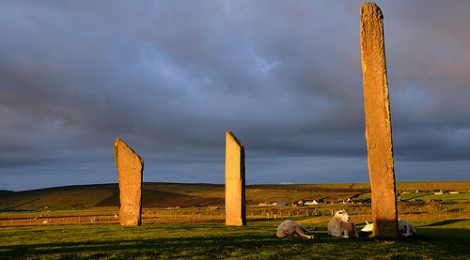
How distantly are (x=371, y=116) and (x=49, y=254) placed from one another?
11.3 m

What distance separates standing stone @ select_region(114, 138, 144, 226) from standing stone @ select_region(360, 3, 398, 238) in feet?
45.0

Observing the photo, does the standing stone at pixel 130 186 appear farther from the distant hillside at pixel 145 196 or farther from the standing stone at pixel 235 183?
the distant hillside at pixel 145 196

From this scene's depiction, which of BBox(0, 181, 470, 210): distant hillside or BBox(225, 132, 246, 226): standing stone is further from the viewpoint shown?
BBox(0, 181, 470, 210): distant hillside

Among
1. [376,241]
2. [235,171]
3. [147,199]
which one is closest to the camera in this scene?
[376,241]

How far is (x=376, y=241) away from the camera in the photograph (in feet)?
49.1

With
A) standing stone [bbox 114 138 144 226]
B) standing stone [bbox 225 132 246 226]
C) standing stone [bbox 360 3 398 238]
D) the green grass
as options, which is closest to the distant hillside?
standing stone [bbox 114 138 144 226]

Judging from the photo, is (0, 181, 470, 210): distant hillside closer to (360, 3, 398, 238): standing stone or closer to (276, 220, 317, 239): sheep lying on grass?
(276, 220, 317, 239): sheep lying on grass

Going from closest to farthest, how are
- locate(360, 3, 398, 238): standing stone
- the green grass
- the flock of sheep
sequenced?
the green grass
locate(360, 3, 398, 238): standing stone
the flock of sheep

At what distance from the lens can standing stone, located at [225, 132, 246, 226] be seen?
24672 millimetres

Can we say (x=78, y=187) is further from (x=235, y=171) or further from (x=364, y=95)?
(x=364, y=95)

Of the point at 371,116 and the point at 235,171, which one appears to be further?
the point at 235,171

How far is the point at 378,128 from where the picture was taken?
53.5 ft

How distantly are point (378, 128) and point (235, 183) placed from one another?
10.3m

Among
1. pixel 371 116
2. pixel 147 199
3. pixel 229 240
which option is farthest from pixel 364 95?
pixel 147 199
